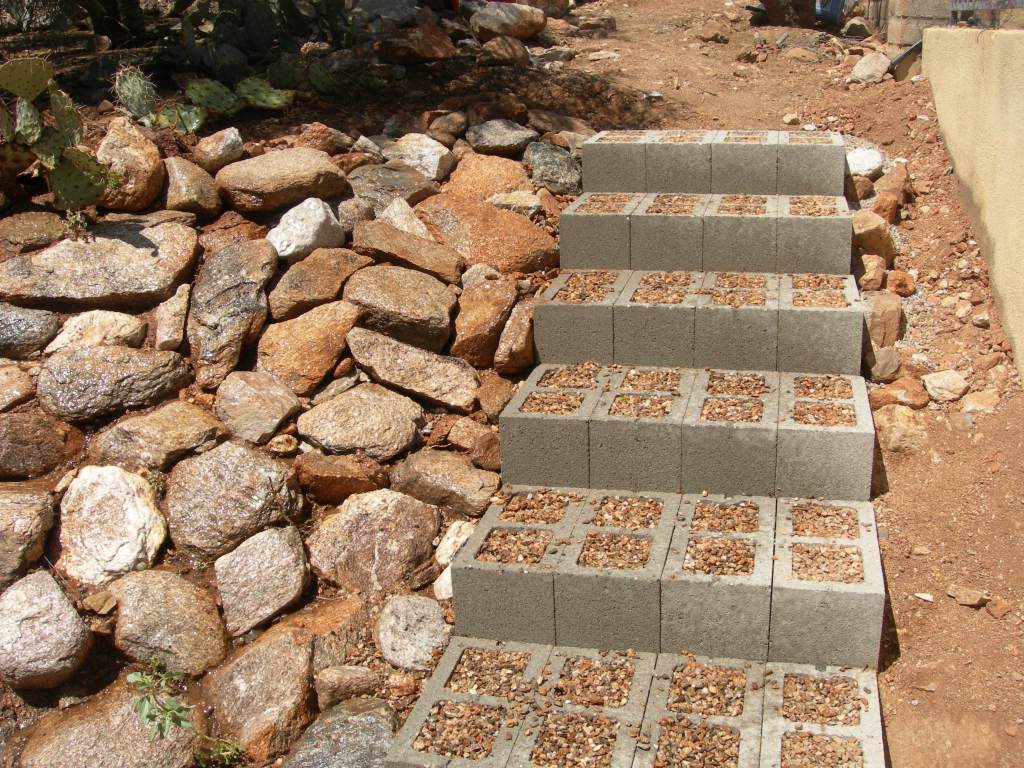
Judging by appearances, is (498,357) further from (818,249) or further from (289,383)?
(818,249)

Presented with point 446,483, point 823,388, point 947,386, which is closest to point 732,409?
point 823,388

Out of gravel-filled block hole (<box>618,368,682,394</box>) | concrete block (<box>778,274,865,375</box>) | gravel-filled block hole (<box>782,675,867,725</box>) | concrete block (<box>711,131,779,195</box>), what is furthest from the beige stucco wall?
gravel-filled block hole (<box>782,675,867,725</box>)

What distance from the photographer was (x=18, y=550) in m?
A: 4.25

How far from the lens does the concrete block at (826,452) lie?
14.1ft

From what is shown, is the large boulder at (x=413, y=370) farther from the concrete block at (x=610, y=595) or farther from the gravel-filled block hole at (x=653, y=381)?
the concrete block at (x=610, y=595)

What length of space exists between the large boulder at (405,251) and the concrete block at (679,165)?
1482 millimetres

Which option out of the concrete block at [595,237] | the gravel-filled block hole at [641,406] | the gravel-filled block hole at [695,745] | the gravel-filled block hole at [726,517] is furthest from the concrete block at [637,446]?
the concrete block at [595,237]

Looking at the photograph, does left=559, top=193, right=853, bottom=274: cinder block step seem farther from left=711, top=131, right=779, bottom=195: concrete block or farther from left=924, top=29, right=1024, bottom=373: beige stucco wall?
left=924, top=29, right=1024, bottom=373: beige stucco wall

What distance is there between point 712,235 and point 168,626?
3491mm

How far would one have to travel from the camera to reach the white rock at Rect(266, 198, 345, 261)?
5.33m

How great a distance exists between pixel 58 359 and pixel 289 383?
110 centimetres

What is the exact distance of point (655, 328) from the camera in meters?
5.08

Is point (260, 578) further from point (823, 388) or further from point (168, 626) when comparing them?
Result: point (823, 388)

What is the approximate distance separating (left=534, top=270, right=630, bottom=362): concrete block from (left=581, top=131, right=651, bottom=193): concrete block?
3.75 ft
